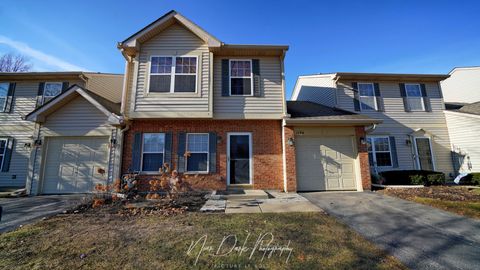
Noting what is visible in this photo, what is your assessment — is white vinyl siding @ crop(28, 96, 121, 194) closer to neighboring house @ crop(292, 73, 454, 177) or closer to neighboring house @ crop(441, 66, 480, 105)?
neighboring house @ crop(292, 73, 454, 177)

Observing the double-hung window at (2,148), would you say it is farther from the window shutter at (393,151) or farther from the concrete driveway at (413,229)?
the window shutter at (393,151)

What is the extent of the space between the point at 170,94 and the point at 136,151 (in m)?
2.79

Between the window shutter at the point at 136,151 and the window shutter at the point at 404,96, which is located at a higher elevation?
the window shutter at the point at 404,96

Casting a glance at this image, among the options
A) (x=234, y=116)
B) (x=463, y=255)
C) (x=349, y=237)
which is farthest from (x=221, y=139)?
(x=463, y=255)

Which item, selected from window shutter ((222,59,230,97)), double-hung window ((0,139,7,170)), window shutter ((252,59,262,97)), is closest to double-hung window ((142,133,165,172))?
window shutter ((222,59,230,97))

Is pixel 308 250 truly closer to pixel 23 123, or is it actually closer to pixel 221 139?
pixel 221 139

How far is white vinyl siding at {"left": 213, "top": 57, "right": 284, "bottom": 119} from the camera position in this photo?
863 centimetres

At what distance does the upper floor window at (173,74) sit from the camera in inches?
334

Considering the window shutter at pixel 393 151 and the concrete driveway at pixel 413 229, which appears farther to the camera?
the window shutter at pixel 393 151

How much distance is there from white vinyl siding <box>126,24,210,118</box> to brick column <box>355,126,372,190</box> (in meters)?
6.63

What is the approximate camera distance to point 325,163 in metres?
8.70

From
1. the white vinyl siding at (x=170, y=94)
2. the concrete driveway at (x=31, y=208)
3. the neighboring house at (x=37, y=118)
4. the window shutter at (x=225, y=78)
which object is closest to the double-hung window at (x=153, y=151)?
the white vinyl siding at (x=170, y=94)

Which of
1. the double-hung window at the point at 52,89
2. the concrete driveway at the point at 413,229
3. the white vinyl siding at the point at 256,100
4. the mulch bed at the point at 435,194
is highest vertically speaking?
the double-hung window at the point at 52,89

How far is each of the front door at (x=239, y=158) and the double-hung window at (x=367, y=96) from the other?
7.66 m
